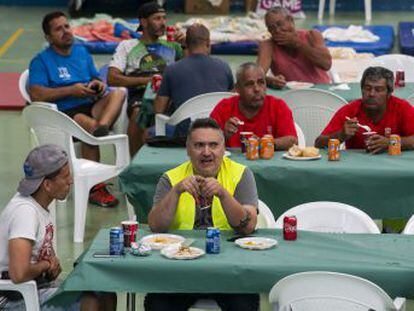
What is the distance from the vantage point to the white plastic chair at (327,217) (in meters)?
7.33

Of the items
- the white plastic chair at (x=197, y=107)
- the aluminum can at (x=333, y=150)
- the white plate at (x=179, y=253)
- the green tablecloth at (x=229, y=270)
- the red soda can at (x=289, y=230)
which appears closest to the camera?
the green tablecloth at (x=229, y=270)

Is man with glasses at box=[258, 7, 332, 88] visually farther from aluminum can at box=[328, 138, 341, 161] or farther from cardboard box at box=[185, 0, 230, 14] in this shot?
cardboard box at box=[185, 0, 230, 14]

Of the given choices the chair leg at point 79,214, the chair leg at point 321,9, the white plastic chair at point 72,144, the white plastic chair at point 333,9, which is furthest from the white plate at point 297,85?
the chair leg at point 321,9

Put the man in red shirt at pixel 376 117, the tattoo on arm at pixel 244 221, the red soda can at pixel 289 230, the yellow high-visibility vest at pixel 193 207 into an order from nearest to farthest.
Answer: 1. the red soda can at pixel 289 230
2. the tattoo on arm at pixel 244 221
3. the yellow high-visibility vest at pixel 193 207
4. the man in red shirt at pixel 376 117

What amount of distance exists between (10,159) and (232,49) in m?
6.13

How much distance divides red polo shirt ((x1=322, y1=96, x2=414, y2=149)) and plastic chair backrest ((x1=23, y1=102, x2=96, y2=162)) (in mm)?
2035

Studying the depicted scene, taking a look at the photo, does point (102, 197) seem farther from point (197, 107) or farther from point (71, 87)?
point (197, 107)

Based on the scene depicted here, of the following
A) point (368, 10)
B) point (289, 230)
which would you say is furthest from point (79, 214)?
point (368, 10)

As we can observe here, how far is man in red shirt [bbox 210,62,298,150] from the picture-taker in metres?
8.77

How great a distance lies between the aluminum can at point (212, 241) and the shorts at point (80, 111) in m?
4.59

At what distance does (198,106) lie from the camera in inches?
398

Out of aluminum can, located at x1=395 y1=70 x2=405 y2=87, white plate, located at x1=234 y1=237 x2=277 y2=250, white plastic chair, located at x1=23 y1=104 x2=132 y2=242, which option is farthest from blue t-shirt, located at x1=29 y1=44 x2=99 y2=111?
white plate, located at x1=234 y1=237 x2=277 y2=250

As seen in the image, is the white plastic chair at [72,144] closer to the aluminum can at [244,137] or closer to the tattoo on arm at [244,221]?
the aluminum can at [244,137]

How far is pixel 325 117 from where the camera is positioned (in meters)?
10.2
